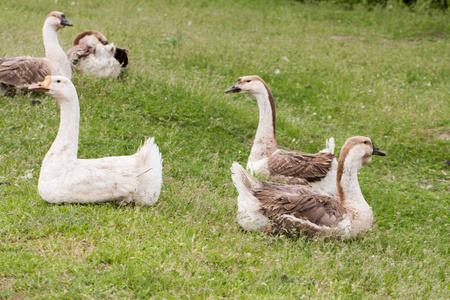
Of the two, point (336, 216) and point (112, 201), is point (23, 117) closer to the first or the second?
point (112, 201)

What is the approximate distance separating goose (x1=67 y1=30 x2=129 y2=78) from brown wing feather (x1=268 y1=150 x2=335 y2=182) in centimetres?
454

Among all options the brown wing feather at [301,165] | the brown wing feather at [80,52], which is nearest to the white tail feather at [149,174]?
the brown wing feather at [301,165]

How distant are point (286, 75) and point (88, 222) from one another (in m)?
9.45

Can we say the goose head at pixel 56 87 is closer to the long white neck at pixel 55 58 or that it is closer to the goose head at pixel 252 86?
the goose head at pixel 252 86

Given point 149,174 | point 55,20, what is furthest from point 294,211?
point 55,20

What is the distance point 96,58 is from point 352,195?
649cm

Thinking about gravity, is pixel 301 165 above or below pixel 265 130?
below

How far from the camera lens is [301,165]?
7863mm

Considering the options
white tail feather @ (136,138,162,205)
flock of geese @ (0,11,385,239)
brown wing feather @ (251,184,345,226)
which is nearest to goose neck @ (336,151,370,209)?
flock of geese @ (0,11,385,239)

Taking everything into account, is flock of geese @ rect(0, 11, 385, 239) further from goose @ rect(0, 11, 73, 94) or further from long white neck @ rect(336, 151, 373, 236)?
goose @ rect(0, 11, 73, 94)

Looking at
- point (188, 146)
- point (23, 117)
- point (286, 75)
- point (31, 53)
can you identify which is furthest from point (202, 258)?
point (286, 75)

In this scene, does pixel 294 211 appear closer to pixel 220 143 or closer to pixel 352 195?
pixel 352 195

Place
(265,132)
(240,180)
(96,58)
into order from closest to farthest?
1. (240,180)
2. (265,132)
3. (96,58)

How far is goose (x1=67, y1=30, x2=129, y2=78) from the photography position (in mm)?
10688
